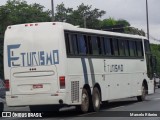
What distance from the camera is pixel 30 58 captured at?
2061 cm

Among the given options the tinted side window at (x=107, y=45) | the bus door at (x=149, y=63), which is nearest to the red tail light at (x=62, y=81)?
the tinted side window at (x=107, y=45)

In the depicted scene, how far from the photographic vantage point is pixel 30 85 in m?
20.6

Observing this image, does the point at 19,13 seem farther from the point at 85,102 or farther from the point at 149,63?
the point at 85,102

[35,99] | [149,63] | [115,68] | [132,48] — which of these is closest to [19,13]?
[149,63]

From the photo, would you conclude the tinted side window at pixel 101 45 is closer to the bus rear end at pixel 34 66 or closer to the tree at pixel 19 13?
the bus rear end at pixel 34 66

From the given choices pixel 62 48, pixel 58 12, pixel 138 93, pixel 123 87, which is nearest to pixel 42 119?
pixel 62 48

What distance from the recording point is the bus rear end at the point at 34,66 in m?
20.2

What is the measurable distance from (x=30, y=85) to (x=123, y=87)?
23.9 feet

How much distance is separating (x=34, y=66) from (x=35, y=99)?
1.19 metres

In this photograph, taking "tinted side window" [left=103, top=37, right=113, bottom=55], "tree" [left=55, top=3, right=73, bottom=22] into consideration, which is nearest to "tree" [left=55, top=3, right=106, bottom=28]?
"tree" [left=55, top=3, right=73, bottom=22]

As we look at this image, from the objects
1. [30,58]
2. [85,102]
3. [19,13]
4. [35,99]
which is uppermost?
[19,13]

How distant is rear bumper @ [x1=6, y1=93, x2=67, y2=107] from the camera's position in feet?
65.8

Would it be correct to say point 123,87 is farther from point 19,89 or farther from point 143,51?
point 19,89

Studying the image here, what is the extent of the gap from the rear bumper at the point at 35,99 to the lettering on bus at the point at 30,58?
1.16 m
